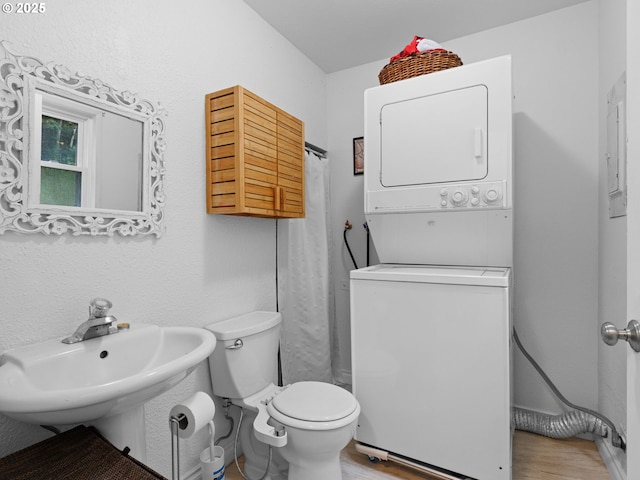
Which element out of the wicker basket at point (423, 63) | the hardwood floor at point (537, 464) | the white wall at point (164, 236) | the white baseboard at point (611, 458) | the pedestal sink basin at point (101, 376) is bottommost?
the hardwood floor at point (537, 464)

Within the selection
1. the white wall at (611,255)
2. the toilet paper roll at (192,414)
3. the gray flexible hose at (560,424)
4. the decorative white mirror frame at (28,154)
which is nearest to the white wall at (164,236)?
the decorative white mirror frame at (28,154)

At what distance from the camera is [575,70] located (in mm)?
2182

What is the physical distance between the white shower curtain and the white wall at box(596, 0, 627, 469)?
5.52 ft

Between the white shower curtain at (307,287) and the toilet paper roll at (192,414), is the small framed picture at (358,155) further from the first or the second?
→ the toilet paper roll at (192,414)

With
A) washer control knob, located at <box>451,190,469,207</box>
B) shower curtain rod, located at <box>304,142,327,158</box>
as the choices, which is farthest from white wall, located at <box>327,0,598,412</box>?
shower curtain rod, located at <box>304,142,327,158</box>

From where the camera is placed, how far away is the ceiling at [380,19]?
215cm

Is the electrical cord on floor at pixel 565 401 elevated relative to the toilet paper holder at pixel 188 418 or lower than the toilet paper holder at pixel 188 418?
lower

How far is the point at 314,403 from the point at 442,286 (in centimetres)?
83

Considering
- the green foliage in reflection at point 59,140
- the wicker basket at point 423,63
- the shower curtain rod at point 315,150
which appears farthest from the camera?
the shower curtain rod at point 315,150

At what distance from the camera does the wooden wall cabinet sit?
1728 millimetres

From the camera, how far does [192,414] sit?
3.64 ft

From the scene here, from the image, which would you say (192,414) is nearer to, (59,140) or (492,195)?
(59,140)

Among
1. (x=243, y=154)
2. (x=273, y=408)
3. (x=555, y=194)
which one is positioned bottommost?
(x=273, y=408)

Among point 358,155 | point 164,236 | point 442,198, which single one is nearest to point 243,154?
point 164,236
